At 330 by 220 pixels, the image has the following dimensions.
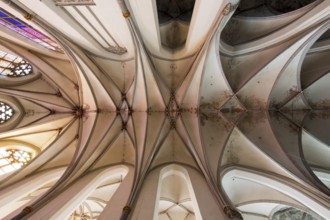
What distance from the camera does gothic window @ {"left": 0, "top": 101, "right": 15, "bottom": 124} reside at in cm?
1042

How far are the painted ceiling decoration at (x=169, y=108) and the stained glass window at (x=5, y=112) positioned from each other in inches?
2.3

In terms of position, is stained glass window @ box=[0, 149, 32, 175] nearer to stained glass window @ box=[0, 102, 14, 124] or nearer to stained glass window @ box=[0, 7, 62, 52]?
stained glass window @ box=[0, 102, 14, 124]

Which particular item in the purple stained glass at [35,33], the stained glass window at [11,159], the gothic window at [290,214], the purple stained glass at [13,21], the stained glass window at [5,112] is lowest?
the stained glass window at [11,159]

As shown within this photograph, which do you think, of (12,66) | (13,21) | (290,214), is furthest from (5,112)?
(290,214)

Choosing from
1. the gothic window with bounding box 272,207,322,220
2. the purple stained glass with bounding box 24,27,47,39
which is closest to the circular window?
the purple stained glass with bounding box 24,27,47,39

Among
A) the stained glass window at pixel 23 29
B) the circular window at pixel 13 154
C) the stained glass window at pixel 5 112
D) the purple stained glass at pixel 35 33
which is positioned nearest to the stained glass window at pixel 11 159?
the circular window at pixel 13 154

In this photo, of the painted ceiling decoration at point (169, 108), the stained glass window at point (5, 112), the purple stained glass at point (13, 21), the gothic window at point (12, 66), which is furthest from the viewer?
the stained glass window at point (5, 112)

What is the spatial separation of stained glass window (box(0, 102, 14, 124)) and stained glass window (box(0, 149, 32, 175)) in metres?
1.43

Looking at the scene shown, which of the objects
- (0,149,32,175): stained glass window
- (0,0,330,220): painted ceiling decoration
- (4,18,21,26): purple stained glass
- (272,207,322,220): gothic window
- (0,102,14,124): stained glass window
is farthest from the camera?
(0,102,14,124): stained glass window

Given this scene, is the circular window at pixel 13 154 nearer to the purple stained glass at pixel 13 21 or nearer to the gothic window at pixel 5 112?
the gothic window at pixel 5 112

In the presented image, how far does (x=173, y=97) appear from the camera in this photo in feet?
32.7

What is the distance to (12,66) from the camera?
10.7 metres

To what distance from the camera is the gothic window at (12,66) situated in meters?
10.3

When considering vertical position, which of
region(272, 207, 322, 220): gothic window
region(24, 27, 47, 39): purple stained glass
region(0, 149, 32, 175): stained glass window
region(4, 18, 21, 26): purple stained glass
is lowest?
region(0, 149, 32, 175): stained glass window
